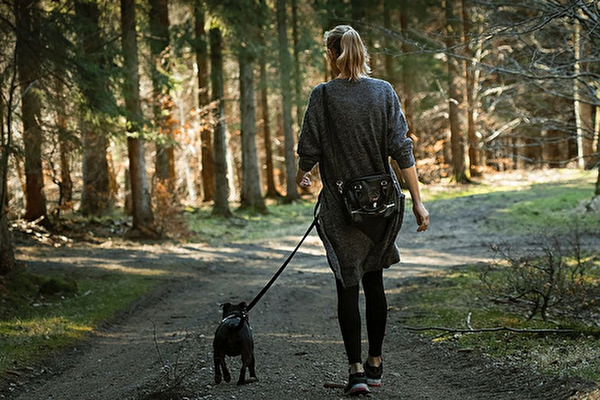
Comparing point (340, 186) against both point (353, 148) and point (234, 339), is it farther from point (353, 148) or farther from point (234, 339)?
point (234, 339)

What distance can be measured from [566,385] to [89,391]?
3480 millimetres

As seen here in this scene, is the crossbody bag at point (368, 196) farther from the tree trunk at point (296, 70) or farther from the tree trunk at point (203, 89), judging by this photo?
the tree trunk at point (296, 70)

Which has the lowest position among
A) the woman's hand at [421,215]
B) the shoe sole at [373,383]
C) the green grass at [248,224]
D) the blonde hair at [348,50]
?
the shoe sole at [373,383]

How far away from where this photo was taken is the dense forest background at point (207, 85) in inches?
→ 311

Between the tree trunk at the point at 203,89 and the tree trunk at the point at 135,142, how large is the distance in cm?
378

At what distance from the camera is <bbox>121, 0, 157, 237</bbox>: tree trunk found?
15539 mm

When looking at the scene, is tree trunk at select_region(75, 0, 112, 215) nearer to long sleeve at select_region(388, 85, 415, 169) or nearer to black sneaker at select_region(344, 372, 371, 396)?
long sleeve at select_region(388, 85, 415, 169)

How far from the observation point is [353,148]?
4.19 meters

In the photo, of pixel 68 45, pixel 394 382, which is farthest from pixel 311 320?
pixel 68 45

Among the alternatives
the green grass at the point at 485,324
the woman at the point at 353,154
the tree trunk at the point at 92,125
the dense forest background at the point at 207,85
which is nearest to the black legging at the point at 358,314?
the woman at the point at 353,154

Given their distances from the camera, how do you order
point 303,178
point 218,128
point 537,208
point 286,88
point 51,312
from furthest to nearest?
point 286,88
point 218,128
point 537,208
point 51,312
point 303,178

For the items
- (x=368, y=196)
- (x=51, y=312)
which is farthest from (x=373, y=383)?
(x=51, y=312)

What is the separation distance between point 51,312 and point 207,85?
17.8 metres

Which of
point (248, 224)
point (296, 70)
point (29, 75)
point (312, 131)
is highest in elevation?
point (296, 70)
